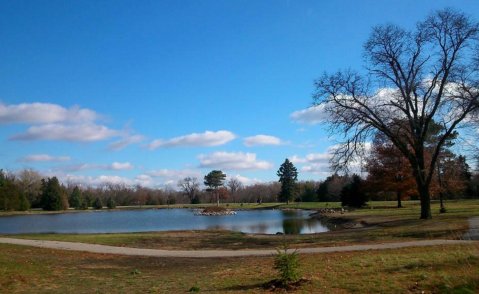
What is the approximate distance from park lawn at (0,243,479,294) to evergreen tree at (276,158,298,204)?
82.0 metres

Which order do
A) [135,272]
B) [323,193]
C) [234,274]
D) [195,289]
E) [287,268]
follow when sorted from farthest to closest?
[323,193]
[135,272]
[234,274]
[195,289]
[287,268]

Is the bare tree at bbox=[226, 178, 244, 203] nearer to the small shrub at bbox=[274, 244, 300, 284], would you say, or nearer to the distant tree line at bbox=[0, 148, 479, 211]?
the distant tree line at bbox=[0, 148, 479, 211]

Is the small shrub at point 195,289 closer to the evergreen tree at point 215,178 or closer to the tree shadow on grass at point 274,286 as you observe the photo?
the tree shadow on grass at point 274,286

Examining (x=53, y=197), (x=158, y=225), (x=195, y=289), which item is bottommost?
(x=158, y=225)

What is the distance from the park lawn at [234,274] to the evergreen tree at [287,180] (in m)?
82.0

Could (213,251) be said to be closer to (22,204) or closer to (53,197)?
(22,204)

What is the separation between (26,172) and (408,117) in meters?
97.2

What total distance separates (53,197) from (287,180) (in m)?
55.0

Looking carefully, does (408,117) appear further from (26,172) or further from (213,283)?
(26,172)

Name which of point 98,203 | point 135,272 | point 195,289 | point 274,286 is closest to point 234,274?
point 195,289

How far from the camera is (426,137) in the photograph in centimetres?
2405

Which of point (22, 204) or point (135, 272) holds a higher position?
point (22, 204)

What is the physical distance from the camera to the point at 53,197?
81438 mm

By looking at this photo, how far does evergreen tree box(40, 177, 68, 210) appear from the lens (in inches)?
3216
